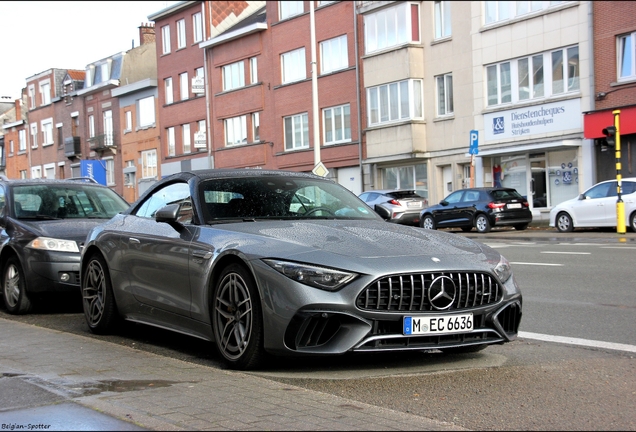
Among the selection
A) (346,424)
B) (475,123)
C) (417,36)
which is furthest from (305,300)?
(417,36)

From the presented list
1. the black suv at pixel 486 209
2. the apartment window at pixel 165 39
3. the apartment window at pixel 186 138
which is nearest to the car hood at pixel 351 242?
the black suv at pixel 486 209

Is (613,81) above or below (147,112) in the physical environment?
below

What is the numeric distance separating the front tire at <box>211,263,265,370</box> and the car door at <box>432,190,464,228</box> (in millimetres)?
24069

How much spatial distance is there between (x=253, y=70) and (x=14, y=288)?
129 ft

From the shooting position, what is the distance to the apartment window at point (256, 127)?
48.0 meters

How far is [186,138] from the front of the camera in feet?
180

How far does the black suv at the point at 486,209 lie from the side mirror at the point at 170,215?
22.4 meters

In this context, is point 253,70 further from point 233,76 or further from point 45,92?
point 45,92

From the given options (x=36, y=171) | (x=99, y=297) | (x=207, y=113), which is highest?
(x=207, y=113)

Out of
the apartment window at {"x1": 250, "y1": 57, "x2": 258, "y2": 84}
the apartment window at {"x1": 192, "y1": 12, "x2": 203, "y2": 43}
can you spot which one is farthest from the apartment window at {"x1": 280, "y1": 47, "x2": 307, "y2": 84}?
the apartment window at {"x1": 192, "y1": 12, "x2": 203, "y2": 43}

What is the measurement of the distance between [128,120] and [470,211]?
37.1 meters

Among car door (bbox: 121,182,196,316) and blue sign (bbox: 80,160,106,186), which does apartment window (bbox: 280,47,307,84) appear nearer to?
blue sign (bbox: 80,160,106,186)

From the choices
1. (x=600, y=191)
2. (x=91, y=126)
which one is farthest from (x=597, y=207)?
(x=91, y=126)

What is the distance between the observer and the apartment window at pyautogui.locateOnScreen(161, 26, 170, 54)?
56.3m
